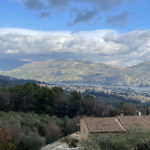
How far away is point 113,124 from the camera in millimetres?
25594

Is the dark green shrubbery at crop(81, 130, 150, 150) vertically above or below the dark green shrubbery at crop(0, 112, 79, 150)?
above

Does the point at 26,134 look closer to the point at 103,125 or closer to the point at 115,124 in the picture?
the point at 103,125

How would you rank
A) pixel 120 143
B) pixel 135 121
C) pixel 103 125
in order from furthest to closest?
pixel 135 121 < pixel 103 125 < pixel 120 143

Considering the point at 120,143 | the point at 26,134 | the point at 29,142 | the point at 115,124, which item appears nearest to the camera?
the point at 120,143

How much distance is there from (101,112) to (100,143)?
33661 mm

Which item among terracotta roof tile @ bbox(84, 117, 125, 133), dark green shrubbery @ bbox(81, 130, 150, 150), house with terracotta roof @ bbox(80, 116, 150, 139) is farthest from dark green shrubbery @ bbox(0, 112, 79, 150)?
dark green shrubbery @ bbox(81, 130, 150, 150)

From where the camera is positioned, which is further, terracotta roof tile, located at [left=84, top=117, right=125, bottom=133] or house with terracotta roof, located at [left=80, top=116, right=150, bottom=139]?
terracotta roof tile, located at [left=84, top=117, right=125, bottom=133]

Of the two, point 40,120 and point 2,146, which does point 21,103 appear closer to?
point 40,120

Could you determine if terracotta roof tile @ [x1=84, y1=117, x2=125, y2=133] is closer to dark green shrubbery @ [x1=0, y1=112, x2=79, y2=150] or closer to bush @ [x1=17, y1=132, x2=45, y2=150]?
dark green shrubbery @ [x1=0, y1=112, x2=79, y2=150]

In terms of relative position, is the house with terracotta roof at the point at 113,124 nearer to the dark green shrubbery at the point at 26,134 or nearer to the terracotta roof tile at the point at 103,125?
the terracotta roof tile at the point at 103,125

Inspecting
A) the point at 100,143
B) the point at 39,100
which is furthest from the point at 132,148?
the point at 39,100

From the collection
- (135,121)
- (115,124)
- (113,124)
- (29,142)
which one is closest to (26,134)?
(29,142)

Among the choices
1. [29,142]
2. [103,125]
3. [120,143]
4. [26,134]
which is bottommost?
[29,142]

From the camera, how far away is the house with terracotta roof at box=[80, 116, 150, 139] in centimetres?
2394
